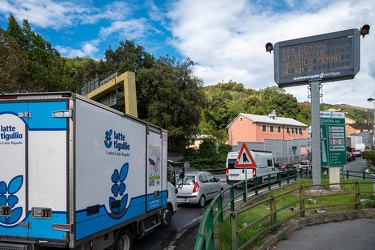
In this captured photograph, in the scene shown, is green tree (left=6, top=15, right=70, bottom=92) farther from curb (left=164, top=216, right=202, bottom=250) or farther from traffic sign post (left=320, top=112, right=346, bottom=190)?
traffic sign post (left=320, top=112, right=346, bottom=190)

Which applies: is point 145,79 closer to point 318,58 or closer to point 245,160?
point 318,58

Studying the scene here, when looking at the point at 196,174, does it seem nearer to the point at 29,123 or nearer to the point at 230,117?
the point at 29,123

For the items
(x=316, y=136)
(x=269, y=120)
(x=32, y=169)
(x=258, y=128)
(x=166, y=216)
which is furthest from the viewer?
(x=269, y=120)

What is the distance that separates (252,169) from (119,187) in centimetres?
1461

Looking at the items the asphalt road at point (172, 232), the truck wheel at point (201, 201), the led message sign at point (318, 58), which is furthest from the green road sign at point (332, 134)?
the asphalt road at point (172, 232)

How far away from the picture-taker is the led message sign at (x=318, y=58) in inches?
560

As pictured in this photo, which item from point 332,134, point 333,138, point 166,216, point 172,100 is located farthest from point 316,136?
point 172,100

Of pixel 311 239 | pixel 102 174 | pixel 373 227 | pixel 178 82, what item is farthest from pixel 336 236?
pixel 178 82

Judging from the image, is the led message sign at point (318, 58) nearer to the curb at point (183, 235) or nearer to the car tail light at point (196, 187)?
the car tail light at point (196, 187)

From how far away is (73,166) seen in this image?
4746mm

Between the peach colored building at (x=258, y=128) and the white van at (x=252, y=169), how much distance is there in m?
29.9

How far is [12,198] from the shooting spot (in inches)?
196

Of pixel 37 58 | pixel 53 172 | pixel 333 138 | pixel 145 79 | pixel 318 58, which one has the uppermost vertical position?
pixel 37 58

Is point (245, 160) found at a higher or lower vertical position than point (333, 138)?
lower
